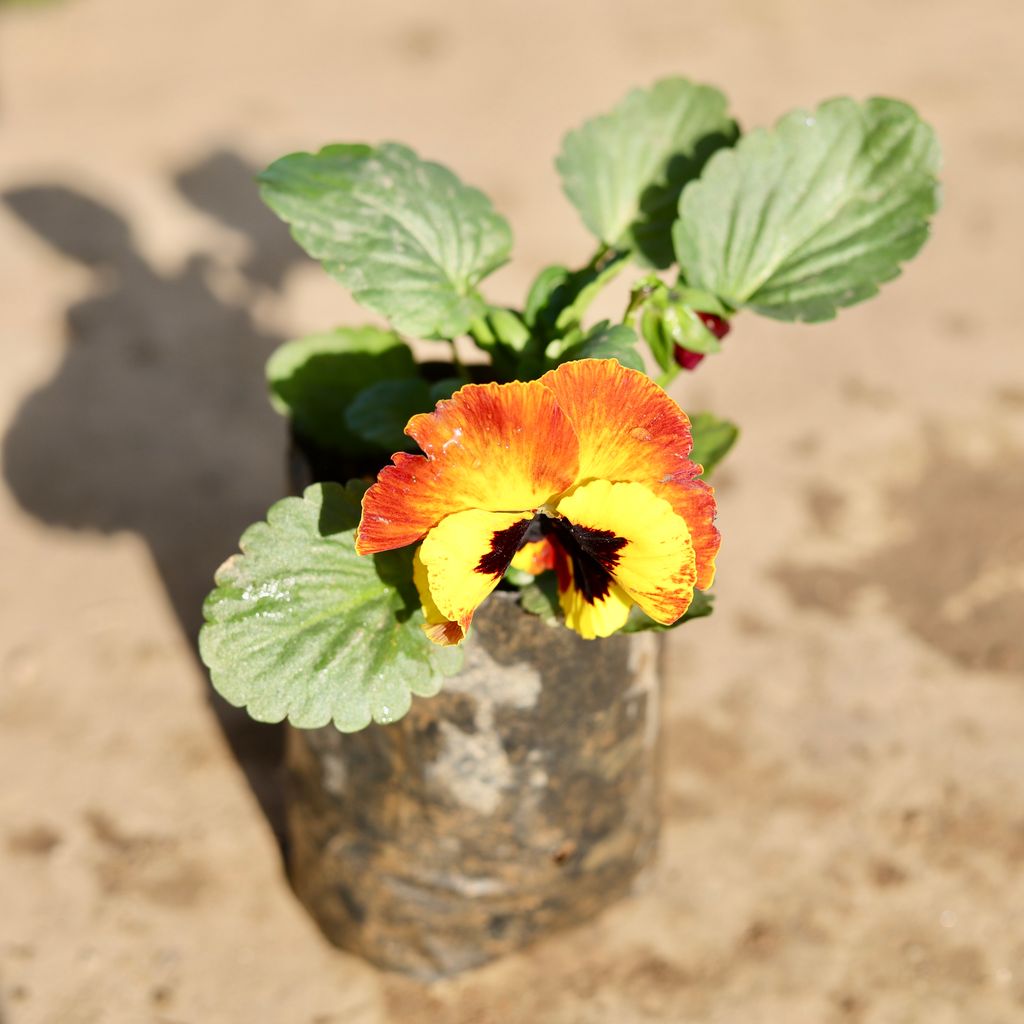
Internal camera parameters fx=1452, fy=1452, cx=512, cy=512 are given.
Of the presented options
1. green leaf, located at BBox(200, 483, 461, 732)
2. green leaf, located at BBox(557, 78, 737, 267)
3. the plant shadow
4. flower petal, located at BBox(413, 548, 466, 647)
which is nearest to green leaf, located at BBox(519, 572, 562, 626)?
green leaf, located at BBox(200, 483, 461, 732)

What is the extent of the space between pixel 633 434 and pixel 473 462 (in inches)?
6.6

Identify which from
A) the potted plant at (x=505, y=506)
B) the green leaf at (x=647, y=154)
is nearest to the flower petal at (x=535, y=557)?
the potted plant at (x=505, y=506)

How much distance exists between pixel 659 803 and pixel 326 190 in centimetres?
120

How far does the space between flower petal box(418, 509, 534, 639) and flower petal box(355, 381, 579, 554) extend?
1.0 inches

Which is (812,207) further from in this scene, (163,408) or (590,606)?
(163,408)

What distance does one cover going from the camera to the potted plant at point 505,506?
150 cm

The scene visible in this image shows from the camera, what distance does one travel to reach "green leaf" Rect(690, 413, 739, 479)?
196 centimetres

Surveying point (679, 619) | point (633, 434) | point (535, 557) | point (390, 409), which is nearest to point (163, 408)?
point (390, 409)

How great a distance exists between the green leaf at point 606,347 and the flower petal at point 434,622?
32 cm

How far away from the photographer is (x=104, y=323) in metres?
3.64

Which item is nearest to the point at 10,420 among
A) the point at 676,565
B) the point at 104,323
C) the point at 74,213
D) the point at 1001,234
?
the point at 104,323

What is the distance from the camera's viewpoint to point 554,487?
1.51m

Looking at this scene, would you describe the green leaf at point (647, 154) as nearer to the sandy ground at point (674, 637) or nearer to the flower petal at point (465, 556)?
the flower petal at point (465, 556)

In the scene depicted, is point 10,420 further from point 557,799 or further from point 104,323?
point 557,799
